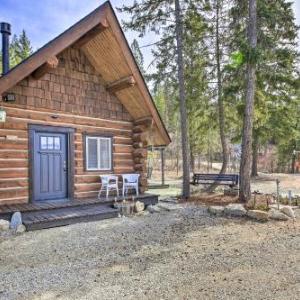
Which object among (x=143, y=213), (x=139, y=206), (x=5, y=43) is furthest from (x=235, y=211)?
(x=5, y=43)

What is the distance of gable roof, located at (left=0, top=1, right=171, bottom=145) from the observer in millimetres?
7500

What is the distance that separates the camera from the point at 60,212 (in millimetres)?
8031

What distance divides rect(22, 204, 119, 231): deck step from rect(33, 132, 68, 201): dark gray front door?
84cm

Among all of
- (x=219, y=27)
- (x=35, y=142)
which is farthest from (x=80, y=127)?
(x=219, y=27)

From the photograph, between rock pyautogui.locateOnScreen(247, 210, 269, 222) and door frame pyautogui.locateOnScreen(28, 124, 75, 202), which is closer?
rock pyautogui.locateOnScreen(247, 210, 269, 222)

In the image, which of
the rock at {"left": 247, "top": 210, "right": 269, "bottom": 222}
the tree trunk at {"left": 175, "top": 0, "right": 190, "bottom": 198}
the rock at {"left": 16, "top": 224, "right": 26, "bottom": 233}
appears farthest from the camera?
the tree trunk at {"left": 175, "top": 0, "right": 190, "bottom": 198}

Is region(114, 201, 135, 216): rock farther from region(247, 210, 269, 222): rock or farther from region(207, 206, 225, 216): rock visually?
region(247, 210, 269, 222): rock

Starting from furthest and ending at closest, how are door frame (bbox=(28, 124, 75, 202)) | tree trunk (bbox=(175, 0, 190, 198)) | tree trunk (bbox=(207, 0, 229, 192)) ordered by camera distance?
tree trunk (bbox=(207, 0, 229, 192))
tree trunk (bbox=(175, 0, 190, 198))
door frame (bbox=(28, 124, 75, 202))

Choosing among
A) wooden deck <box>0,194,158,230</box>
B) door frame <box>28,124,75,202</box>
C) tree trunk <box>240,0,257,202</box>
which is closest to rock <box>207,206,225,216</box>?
tree trunk <box>240,0,257,202</box>

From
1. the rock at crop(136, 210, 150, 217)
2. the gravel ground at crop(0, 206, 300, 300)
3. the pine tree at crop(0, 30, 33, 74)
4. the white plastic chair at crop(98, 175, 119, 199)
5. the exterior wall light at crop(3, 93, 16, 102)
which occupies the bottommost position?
the gravel ground at crop(0, 206, 300, 300)

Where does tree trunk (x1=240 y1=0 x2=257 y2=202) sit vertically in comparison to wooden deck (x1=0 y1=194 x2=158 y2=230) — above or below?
above

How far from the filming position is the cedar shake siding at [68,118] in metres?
7.99

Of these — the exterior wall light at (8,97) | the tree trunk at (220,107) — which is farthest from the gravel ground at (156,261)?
the tree trunk at (220,107)

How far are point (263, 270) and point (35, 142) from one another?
6.34 m
